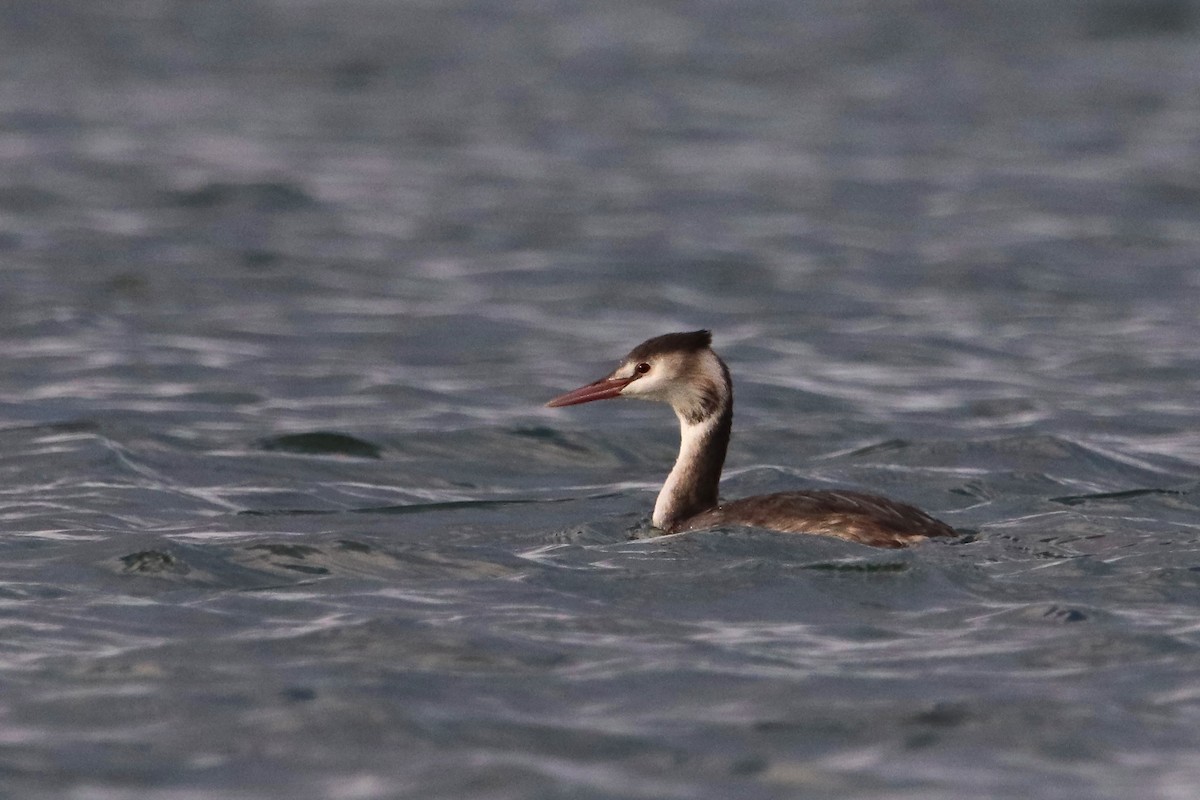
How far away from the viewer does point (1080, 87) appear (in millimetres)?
32938

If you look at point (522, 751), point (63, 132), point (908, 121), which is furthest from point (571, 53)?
point (522, 751)

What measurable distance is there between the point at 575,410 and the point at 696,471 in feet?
12.6

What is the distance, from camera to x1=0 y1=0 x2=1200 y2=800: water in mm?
7910

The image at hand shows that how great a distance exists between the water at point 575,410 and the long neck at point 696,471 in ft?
0.71

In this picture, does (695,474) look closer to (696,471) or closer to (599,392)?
(696,471)

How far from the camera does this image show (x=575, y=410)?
1557 cm

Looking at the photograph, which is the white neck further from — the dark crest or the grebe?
the dark crest

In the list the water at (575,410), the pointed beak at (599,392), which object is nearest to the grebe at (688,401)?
the pointed beak at (599,392)

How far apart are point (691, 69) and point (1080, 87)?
624 centimetres

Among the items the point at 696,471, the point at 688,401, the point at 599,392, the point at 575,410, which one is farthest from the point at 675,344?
the point at 575,410

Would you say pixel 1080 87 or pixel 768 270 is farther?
pixel 1080 87

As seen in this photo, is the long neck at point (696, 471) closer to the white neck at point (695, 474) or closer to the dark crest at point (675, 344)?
the white neck at point (695, 474)

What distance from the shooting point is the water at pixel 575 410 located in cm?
791

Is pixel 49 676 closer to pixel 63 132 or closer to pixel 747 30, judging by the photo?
pixel 63 132
